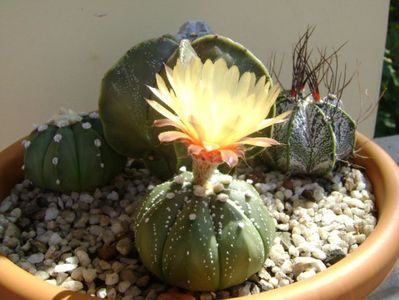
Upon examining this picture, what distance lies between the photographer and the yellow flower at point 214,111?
739 millimetres

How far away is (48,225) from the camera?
3.41ft

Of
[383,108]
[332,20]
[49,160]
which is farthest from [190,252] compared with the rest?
[383,108]

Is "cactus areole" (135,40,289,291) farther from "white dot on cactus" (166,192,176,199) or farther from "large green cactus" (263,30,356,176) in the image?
"large green cactus" (263,30,356,176)

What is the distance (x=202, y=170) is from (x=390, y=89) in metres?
1.52

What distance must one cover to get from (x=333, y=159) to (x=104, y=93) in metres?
0.42

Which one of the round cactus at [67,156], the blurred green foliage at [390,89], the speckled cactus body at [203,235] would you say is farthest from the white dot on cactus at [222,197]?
the blurred green foliage at [390,89]

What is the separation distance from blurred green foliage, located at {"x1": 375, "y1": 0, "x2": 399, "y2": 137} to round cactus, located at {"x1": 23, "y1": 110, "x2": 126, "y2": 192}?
1.31m

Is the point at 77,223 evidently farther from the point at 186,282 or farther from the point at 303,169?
the point at 303,169

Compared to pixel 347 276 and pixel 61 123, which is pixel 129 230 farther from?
pixel 347 276

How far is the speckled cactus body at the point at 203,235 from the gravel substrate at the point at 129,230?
5 cm

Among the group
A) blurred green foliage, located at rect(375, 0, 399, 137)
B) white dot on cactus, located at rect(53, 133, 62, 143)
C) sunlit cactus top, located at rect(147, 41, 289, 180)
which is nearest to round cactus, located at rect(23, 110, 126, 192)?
white dot on cactus, located at rect(53, 133, 62, 143)

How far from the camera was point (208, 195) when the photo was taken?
823mm

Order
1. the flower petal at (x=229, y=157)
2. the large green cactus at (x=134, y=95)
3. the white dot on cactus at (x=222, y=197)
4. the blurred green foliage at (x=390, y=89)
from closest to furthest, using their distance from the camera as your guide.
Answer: the flower petal at (x=229, y=157) < the white dot on cactus at (x=222, y=197) < the large green cactus at (x=134, y=95) < the blurred green foliage at (x=390, y=89)

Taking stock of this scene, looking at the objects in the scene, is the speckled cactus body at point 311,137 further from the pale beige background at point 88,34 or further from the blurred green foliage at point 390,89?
the blurred green foliage at point 390,89
